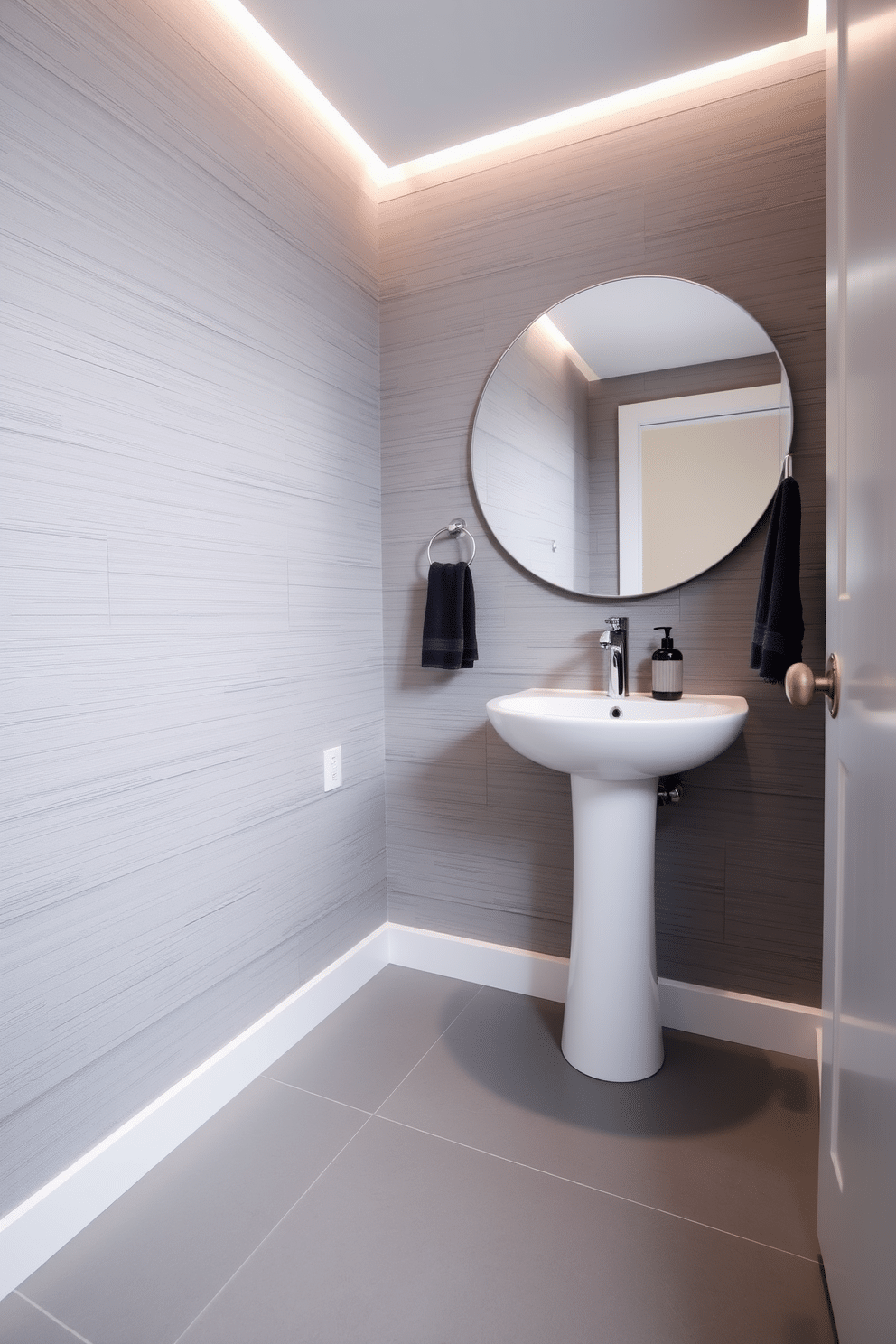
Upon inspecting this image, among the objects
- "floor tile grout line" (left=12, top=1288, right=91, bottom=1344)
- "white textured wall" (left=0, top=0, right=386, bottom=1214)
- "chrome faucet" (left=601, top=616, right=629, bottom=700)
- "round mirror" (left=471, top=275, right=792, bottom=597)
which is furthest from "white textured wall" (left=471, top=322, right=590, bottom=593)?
"floor tile grout line" (left=12, top=1288, right=91, bottom=1344)

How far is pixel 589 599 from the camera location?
1851mm

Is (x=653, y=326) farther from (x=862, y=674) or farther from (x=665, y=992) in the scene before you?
(x=665, y=992)

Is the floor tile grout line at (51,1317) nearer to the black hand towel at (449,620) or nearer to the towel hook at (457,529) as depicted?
the black hand towel at (449,620)

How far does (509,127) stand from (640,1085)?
2.30 meters

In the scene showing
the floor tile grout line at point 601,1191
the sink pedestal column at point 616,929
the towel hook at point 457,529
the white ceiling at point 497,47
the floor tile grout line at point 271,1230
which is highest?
the white ceiling at point 497,47

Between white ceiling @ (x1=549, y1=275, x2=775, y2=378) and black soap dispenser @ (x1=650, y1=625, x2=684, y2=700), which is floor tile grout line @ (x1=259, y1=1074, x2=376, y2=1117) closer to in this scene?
black soap dispenser @ (x1=650, y1=625, x2=684, y2=700)

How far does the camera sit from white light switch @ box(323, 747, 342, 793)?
73.7 inches

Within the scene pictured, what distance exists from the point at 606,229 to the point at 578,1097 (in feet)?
6.54

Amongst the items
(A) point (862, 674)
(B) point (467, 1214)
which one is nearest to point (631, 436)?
(A) point (862, 674)

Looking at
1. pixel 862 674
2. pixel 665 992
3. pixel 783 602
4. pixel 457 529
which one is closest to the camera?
pixel 862 674

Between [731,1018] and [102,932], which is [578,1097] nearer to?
[731,1018]

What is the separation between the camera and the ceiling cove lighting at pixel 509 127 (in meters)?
1.57

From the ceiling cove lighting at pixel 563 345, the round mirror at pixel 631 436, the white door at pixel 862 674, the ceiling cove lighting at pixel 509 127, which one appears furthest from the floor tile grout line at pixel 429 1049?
the ceiling cove lighting at pixel 509 127

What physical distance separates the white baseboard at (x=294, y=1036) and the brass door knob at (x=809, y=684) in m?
1.11
